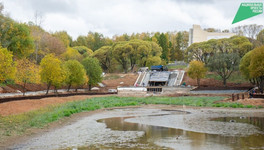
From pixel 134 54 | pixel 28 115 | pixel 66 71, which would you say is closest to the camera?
pixel 28 115

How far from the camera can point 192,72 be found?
63.8 meters

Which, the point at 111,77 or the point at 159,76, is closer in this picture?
the point at 159,76

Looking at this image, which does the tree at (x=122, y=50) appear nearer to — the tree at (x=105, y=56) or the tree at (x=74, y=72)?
the tree at (x=105, y=56)

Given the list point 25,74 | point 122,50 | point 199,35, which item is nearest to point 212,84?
point 122,50

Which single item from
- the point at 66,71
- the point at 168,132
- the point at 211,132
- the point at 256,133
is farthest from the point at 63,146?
the point at 66,71

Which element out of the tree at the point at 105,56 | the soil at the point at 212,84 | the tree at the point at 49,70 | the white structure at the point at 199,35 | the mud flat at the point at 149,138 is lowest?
the mud flat at the point at 149,138

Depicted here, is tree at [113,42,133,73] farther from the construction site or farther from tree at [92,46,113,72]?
the construction site

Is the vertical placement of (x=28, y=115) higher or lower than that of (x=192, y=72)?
lower

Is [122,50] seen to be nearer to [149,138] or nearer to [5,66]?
[5,66]

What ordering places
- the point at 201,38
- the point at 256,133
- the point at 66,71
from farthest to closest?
the point at 201,38 → the point at 66,71 → the point at 256,133

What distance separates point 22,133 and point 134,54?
71.8 metres

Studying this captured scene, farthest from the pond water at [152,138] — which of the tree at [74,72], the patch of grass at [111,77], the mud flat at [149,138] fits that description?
the patch of grass at [111,77]

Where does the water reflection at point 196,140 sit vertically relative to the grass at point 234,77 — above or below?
below

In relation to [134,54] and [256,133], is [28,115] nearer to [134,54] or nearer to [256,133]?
[256,133]
